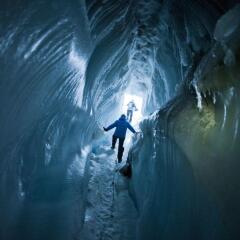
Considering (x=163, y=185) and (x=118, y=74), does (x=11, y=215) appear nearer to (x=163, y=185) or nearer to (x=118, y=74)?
(x=163, y=185)

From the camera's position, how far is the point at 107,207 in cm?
723

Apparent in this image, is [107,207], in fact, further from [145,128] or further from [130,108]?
[130,108]

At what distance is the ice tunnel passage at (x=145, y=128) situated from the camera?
3.25 m

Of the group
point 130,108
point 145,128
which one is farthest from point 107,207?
point 130,108

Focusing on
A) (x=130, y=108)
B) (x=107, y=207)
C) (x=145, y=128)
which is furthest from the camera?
(x=130, y=108)

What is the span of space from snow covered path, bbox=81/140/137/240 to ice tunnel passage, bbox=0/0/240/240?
0.04 m

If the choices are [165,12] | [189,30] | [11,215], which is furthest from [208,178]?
[165,12]

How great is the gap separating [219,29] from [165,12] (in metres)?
2.52

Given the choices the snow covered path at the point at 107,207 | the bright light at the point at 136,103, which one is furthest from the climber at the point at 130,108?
the snow covered path at the point at 107,207

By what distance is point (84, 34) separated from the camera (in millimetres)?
4953

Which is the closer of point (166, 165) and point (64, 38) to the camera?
point (64, 38)

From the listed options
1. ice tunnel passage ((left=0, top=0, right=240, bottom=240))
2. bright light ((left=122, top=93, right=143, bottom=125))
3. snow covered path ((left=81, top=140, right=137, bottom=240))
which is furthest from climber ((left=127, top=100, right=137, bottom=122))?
ice tunnel passage ((left=0, top=0, right=240, bottom=240))

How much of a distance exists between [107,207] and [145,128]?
2.25 meters

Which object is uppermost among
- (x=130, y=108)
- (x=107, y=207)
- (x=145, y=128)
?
(x=130, y=108)
